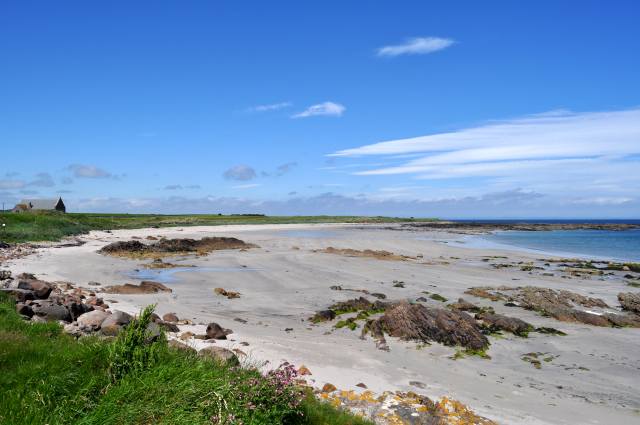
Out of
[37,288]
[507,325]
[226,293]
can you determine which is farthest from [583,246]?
[37,288]

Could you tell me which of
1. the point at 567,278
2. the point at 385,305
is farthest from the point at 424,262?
the point at 385,305

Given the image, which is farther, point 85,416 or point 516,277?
point 516,277

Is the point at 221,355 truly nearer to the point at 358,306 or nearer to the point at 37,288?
the point at 37,288

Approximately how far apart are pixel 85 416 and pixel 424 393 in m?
5.85

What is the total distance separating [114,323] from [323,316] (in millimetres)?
6592

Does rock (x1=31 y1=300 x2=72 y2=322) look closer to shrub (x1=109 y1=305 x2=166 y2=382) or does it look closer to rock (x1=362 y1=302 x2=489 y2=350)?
shrub (x1=109 y1=305 x2=166 y2=382)

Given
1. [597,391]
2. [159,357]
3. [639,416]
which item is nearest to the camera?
[159,357]

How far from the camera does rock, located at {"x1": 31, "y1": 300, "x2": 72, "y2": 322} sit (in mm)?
9500

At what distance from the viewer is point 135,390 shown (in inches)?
193

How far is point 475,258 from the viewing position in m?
36.0

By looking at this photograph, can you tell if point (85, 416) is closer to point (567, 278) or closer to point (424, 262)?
point (567, 278)

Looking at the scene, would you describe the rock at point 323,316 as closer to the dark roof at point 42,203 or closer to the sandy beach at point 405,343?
the sandy beach at point 405,343

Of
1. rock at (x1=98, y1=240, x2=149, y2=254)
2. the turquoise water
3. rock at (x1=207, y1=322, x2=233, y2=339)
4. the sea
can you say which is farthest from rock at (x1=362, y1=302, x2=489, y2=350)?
the turquoise water

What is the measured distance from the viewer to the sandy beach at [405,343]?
867 cm
